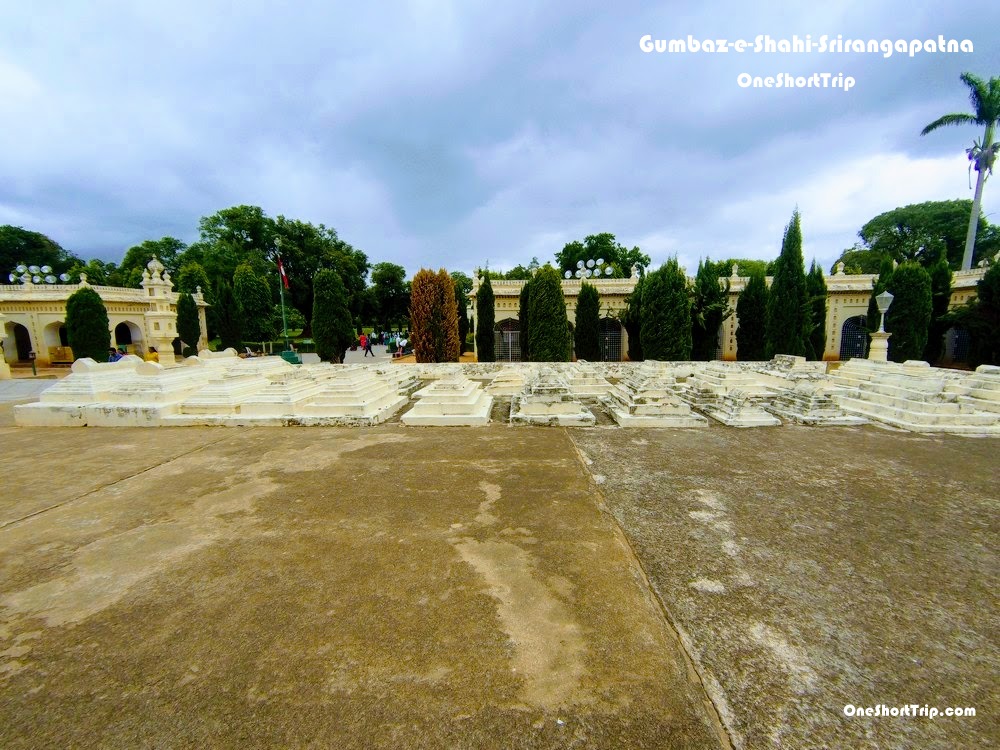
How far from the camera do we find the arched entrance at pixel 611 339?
22750mm

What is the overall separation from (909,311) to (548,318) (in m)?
15.6

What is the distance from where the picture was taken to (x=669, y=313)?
16703mm

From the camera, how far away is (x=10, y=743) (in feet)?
5.57

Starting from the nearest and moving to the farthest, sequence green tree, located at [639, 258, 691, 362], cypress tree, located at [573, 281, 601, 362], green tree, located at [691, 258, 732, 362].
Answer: green tree, located at [639, 258, 691, 362] → green tree, located at [691, 258, 732, 362] → cypress tree, located at [573, 281, 601, 362]

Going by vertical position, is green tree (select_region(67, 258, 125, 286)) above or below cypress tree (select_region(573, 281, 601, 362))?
above

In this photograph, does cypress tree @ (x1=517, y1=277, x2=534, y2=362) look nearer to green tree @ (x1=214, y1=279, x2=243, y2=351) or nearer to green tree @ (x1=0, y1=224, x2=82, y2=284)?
green tree @ (x1=214, y1=279, x2=243, y2=351)

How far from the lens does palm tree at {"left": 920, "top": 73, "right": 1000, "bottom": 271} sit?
2320cm

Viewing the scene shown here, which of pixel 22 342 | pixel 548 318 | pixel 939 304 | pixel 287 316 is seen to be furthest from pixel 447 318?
pixel 22 342

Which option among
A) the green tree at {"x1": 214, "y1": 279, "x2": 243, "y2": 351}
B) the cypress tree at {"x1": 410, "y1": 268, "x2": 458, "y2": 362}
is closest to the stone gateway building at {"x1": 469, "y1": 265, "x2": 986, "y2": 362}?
the cypress tree at {"x1": 410, "y1": 268, "x2": 458, "y2": 362}

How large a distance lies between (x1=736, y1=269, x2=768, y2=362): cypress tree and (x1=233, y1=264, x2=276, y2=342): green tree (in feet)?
98.6

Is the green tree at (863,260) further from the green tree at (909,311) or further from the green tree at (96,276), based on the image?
the green tree at (96,276)

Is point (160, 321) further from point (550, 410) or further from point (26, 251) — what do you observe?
point (26, 251)

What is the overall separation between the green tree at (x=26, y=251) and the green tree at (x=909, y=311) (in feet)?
212

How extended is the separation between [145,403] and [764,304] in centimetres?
2246
